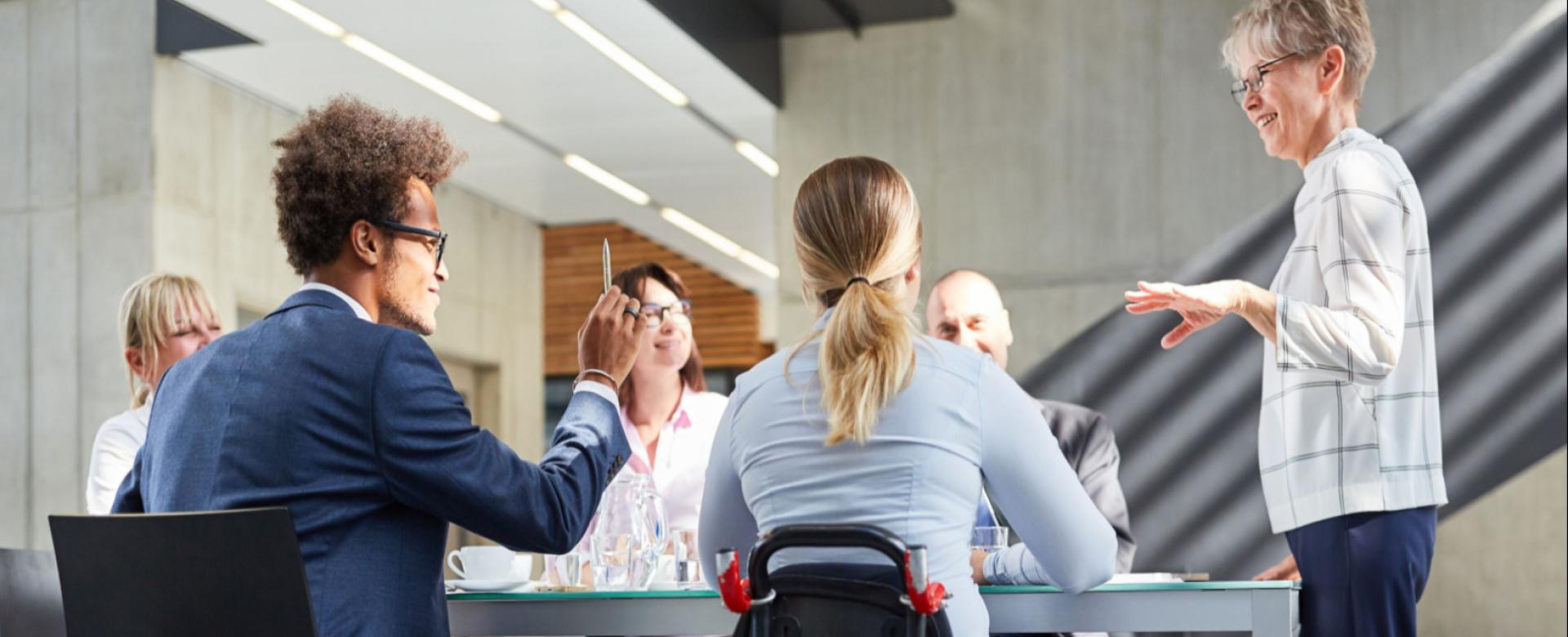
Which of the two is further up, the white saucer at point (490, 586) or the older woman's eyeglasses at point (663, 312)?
the older woman's eyeglasses at point (663, 312)

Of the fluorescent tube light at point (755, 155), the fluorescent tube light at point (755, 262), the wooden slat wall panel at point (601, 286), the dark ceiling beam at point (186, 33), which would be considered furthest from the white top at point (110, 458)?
the wooden slat wall panel at point (601, 286)

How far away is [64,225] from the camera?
6.09m

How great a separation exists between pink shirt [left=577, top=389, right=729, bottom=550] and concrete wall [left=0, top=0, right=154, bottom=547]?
137 inches

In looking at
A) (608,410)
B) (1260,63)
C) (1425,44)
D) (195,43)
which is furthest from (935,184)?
(608,410)

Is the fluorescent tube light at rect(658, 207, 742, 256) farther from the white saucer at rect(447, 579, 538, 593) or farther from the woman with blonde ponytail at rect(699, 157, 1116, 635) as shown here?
the woman with blonde ponytail at rect(699, 157, 1116, 635)

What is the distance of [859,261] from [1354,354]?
697 millimetres

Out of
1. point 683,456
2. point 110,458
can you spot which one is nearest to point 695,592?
point 683,456

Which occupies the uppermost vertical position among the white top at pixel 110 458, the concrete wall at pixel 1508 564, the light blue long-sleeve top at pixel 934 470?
the white top at pixel 110 458

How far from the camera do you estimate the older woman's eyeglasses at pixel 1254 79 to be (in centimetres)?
216

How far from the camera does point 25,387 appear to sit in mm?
6078

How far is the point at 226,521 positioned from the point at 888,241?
0.78 m

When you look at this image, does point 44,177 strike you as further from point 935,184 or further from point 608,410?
point 608,410

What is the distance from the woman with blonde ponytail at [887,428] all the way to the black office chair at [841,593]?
0.25 ft

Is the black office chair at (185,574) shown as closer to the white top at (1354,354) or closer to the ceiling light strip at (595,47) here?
the white top at (1354,354)
